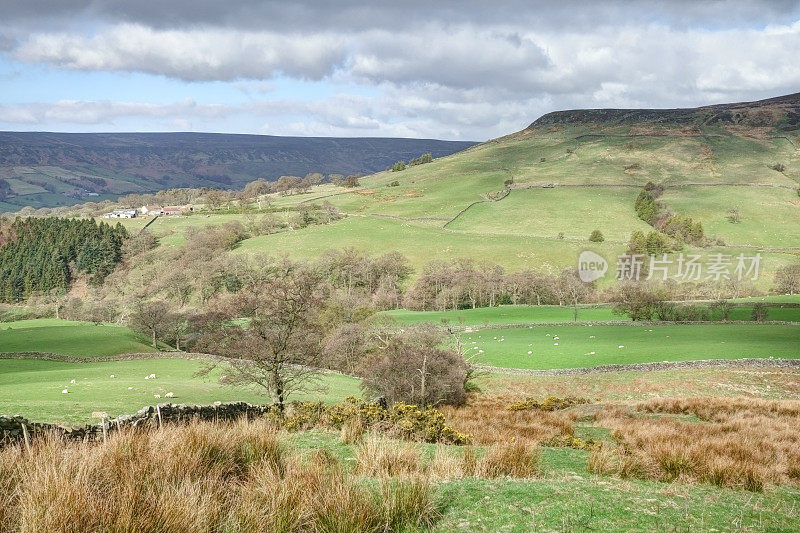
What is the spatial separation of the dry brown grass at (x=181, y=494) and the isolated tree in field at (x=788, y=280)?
97.4m

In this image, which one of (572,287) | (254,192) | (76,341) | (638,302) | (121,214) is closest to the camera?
(76,341)

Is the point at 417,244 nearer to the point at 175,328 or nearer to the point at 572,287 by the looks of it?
the point at 572,287

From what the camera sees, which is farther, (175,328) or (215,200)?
(215,200)

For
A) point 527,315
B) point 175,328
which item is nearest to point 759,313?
point 527,315

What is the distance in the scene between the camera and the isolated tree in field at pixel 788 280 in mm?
80625

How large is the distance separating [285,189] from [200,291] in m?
105

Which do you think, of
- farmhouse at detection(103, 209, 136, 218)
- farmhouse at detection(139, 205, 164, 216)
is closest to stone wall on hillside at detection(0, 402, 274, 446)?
farmhouse at detection(139, 205, 164, 216)

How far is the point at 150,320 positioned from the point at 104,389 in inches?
1360

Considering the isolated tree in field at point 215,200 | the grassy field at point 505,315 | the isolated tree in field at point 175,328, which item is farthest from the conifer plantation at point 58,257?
the grassy field at point 505,315

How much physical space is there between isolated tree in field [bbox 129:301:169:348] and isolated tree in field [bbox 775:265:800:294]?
3682 inches

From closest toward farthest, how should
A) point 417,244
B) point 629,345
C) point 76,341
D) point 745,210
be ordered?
1. point 629,345
2. point 76,341
3. point 417,244
4. point 745,210

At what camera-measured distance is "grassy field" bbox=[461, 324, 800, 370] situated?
45.9m

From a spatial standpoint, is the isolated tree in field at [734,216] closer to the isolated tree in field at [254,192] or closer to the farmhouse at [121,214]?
the isolated tree in field at [254,192]

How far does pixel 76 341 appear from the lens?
5406 centimetres
